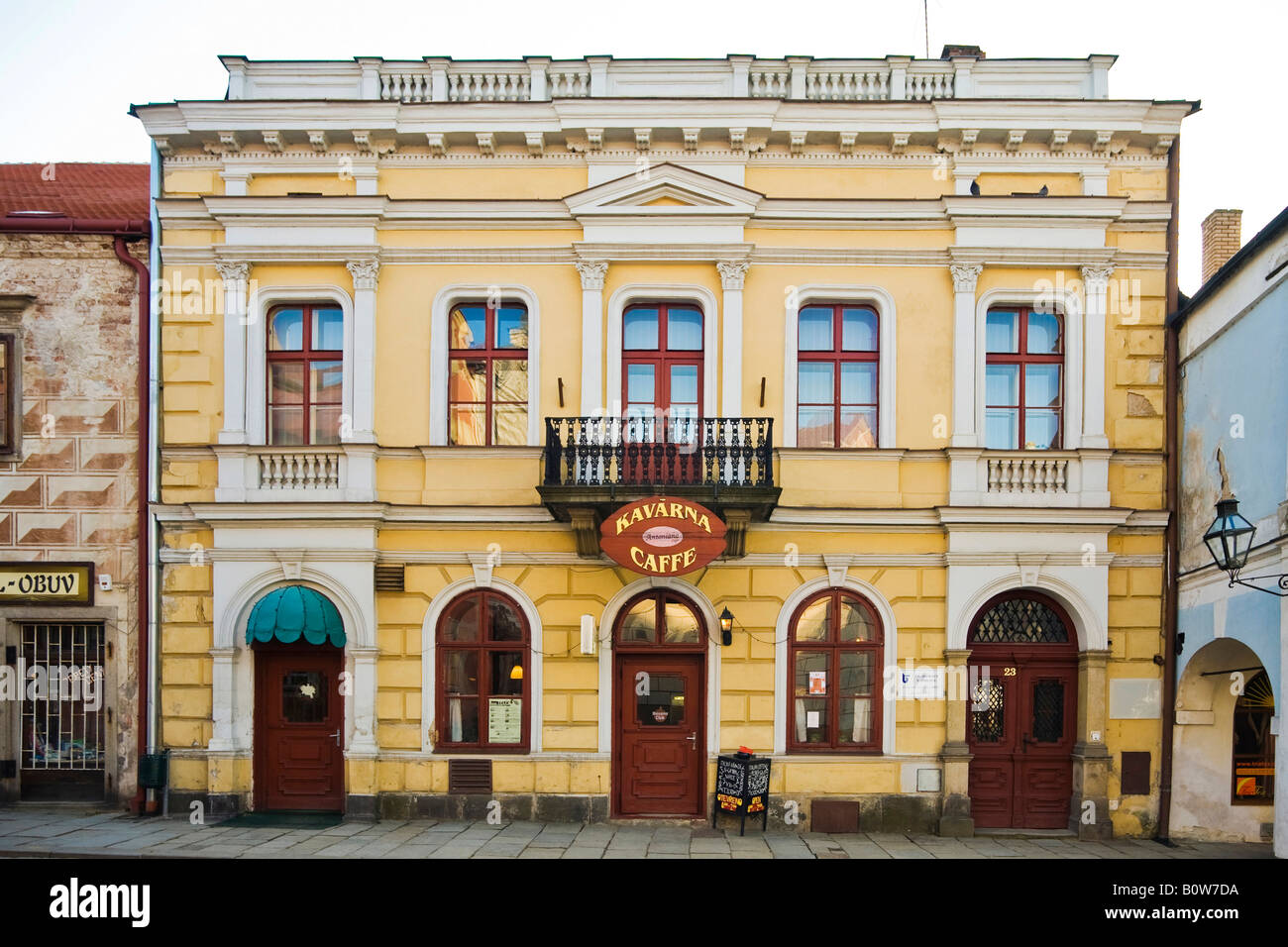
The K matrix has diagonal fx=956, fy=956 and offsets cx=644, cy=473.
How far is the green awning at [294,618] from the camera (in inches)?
490

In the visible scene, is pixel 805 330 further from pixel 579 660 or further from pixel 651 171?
pixel 579 660

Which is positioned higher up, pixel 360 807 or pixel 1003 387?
pixel 1003 387

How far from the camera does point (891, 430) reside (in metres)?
12.8

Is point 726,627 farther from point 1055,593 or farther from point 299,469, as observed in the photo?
point 299,469

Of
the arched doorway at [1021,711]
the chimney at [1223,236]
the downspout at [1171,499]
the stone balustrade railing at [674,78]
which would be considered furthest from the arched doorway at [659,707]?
the chimney at [1223,236]

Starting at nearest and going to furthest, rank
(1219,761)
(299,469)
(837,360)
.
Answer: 1. (1219,761)
2. (299,469)
3. (837,360)

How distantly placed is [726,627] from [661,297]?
451cm

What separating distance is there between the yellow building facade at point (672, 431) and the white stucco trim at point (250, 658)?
46 millimetres

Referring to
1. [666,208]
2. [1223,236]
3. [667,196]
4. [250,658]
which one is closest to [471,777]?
[250,658]

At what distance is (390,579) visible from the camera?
42.2ft

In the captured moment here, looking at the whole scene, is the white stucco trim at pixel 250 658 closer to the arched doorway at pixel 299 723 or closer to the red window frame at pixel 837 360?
the arched doorway at pixel 299 723

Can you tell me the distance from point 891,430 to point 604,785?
6053 millimetres

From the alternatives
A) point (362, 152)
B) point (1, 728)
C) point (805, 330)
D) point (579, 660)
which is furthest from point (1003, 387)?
point (1, 728)

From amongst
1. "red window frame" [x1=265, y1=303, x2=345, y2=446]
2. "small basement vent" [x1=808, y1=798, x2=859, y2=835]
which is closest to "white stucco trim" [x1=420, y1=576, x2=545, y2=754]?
"red window frame" [x1=265, y1=303, x2=345, y2=446]
